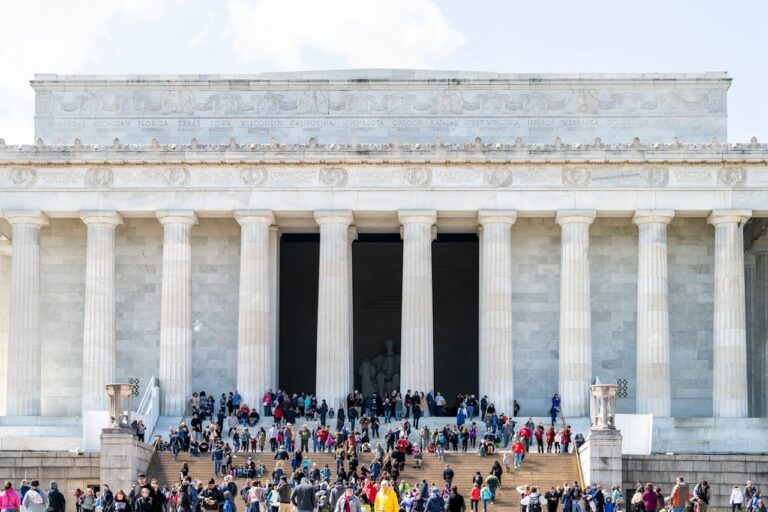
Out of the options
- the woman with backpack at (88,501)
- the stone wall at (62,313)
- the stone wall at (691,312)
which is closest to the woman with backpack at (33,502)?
the woman with backpack at (88,501)

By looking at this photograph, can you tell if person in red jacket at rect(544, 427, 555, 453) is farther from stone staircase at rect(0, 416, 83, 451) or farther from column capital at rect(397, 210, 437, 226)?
stone staircase at rect(0, 416, 83, 451)

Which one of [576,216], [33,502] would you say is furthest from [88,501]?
[576,216]

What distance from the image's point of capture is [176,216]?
7025cm

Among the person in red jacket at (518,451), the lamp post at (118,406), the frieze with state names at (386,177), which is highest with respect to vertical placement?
the frieze with state names at (386,177)

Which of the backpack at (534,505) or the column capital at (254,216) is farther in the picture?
the column capital at (254,216)

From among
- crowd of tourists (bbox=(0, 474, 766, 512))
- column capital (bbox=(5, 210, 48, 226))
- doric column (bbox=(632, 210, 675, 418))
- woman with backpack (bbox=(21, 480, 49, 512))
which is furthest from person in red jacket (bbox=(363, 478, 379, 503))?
column capital (bbox=(5, 210, 48, 226))

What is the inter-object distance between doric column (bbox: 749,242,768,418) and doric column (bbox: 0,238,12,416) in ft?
108

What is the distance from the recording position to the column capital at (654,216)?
2751 inches

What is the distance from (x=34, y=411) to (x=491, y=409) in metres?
18.7

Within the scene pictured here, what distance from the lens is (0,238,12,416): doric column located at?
252 feet

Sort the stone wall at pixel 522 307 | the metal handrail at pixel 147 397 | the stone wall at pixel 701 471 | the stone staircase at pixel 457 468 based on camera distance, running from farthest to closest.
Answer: the stone wall at pixel 522 307
the metal handrail at pixel 147 397
the stone staircase at pixel 457 468
the stone wall at pixel 701 471

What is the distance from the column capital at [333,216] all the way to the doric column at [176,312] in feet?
17.0

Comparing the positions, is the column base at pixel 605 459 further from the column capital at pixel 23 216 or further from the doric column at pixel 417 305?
the column capital at pixel 23 216

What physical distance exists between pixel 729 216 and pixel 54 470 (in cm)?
2934
